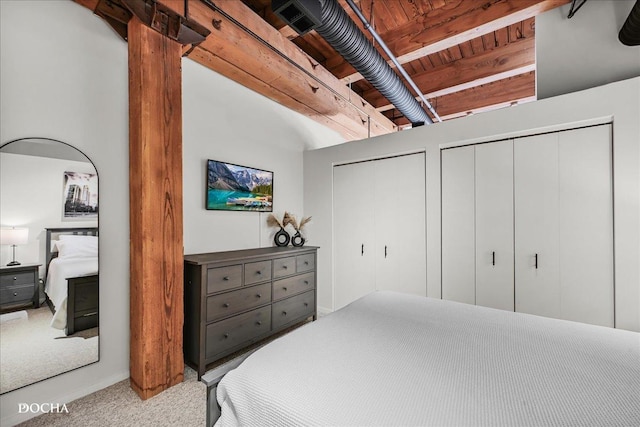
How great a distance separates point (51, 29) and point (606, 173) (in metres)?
4.28

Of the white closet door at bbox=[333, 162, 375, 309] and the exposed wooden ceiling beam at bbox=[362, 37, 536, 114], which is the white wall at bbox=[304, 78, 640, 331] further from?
the exposed wooden ceiling beam at bbox=[362, 37, 536, 114]

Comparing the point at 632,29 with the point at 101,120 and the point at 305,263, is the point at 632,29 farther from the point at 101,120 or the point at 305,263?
the point at 101,120

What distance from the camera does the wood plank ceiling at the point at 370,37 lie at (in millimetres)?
2332

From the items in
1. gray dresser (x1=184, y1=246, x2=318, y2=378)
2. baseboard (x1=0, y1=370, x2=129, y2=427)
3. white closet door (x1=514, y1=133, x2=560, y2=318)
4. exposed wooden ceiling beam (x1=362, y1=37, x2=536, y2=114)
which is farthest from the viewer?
exposed wooden ceiling beam (x1=362, y1=37, x2=536, y2=114)

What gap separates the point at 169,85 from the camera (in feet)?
7.14

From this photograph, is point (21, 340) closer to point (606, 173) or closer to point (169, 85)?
point (169, 85)

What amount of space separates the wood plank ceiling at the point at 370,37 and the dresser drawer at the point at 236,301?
2.10 m

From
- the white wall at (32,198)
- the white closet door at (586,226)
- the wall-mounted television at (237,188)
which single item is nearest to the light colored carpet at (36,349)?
the white wall at (32,198)

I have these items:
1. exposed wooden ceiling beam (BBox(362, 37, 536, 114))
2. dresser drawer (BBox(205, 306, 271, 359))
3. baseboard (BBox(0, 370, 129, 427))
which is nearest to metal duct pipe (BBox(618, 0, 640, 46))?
exposed wooden ceiling beam (BBox(362, 37, 536, 114))

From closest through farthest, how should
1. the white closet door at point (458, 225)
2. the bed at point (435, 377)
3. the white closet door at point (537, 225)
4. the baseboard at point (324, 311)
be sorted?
1. the bed at point (435, 377)
2. the white closet door at point (537, 225)
3. the white closet door at point (458, 225)
4. the baseboard at point (324, 311)

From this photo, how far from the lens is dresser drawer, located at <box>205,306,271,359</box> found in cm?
231

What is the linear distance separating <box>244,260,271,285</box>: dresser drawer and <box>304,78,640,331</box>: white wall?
175 centimetres

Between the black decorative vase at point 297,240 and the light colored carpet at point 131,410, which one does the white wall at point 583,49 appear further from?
the light colored carpet at point 131,410

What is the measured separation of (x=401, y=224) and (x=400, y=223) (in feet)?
0.05
